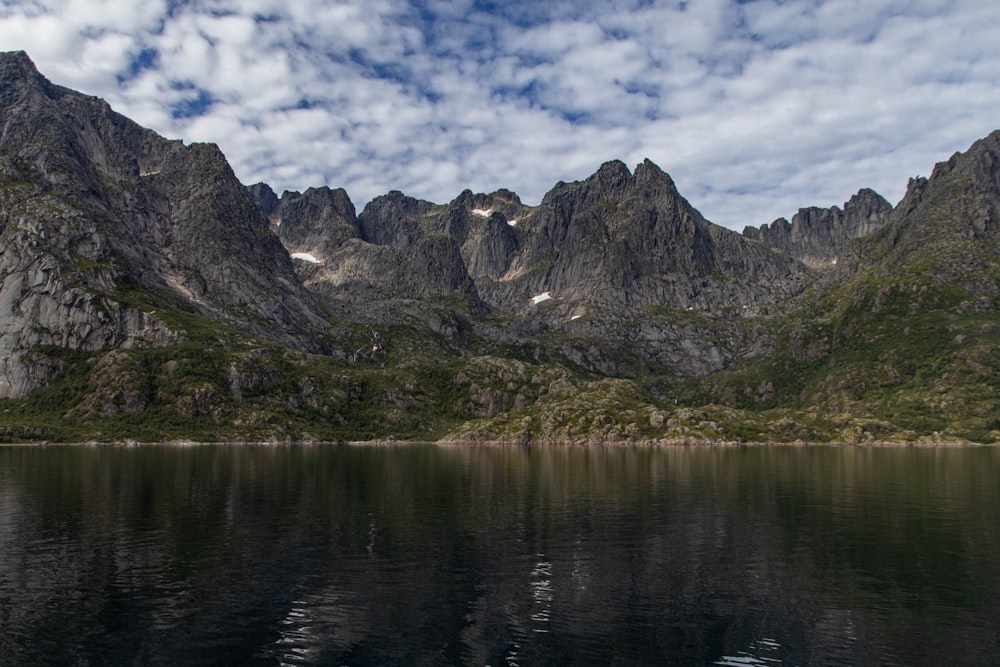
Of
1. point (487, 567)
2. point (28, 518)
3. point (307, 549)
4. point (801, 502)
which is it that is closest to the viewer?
point (487, 567)

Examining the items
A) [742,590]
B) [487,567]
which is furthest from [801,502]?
[487,567]

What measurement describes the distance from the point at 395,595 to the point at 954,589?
44144 millimetres

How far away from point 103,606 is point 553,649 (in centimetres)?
3262

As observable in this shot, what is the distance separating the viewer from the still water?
40.3 m

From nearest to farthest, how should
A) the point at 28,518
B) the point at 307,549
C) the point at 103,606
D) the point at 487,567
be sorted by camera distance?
the point at 103,606 → the point at 487,567 → the point at 307,549 → the point at 28,518

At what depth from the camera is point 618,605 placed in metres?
48.6

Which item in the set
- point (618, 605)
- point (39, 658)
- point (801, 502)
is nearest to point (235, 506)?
point (39, 658)

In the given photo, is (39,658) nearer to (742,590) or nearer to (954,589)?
(742,590)

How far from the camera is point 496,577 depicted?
56.1 meters

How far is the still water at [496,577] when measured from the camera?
40.3 meters

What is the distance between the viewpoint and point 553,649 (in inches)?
1574

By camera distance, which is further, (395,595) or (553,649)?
(395,595)

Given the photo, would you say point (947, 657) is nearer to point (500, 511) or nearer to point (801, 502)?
point (500, 511)

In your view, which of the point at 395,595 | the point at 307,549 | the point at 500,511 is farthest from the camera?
the point at 500,511
